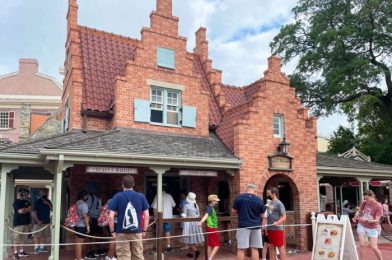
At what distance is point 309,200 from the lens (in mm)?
13680

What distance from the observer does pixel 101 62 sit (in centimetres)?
1504

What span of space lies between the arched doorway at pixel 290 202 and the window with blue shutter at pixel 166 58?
17.9 feet

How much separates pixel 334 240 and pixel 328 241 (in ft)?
0.55

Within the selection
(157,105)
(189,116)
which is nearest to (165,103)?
(157,105)

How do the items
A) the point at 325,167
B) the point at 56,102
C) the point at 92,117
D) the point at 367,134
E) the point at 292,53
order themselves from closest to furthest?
the point at 92,117
the point at 325,167
the point at 292,53
the point at 367,134
the point at 56,102

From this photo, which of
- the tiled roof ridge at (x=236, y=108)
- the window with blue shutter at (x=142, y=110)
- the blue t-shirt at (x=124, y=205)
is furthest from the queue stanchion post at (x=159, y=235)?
the tiled roof ridge at (x=236, y=108)

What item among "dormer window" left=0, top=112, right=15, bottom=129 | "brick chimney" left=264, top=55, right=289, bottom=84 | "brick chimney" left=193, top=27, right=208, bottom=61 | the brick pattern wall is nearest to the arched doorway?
the brick pattern wall

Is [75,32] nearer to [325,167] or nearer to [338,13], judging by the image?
[325,167]

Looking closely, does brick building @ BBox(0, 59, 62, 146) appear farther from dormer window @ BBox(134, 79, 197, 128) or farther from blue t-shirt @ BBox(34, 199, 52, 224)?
dormer window @ BBox(134, 79, 197, 128)

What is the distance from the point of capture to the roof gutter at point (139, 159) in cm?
953

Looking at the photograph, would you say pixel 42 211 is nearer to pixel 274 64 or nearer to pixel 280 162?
pixel 280 162

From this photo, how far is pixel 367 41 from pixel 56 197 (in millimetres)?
20141

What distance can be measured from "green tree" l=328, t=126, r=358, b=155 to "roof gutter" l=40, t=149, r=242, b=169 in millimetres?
22169

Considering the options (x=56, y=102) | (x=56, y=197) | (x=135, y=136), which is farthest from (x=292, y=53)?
(x=56, y=102)
